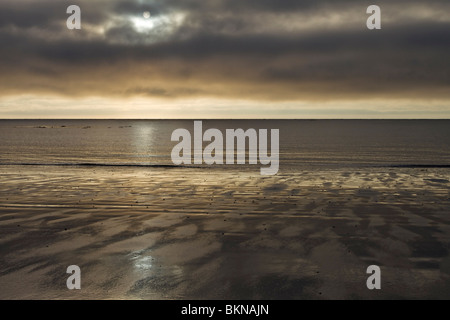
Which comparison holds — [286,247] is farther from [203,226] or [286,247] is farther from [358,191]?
[358,191]

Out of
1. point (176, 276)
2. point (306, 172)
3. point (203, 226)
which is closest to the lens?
point (176, 276)

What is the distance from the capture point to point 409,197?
2062 cm

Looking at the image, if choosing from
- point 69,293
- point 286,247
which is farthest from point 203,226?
point 69,293

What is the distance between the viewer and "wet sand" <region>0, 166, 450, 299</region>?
9.00 m

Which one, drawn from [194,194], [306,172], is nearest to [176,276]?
[194,194]

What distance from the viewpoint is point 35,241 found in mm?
12414

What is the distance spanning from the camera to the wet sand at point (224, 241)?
9.00 meters

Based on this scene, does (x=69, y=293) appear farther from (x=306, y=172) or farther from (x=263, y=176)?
(x=306, y=172)

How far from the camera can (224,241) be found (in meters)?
12.5

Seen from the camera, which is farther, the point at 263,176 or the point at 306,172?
the point at 306,172
